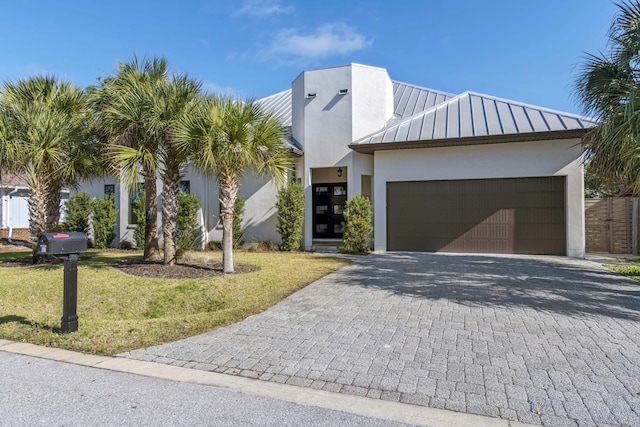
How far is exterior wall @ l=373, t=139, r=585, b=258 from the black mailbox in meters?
10.3

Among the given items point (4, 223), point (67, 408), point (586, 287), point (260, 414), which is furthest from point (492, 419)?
point (4, 223)

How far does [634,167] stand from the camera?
7.61 m

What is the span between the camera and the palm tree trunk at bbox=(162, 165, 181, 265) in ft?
31.1

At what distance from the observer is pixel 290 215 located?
13.8m

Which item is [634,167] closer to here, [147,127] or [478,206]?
[478,206]

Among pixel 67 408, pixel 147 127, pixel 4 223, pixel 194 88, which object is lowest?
pixel 67 408

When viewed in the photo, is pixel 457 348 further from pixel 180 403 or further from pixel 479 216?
pixel 479 216

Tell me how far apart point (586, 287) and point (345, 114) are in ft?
31.3

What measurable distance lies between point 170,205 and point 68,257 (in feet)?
15.3

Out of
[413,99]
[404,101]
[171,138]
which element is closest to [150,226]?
[171,138]

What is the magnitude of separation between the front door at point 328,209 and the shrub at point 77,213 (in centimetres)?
975

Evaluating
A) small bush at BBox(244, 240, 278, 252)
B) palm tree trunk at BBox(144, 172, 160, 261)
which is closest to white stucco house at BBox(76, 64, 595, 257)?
small bush at BBox(244, 240, 278, 252)

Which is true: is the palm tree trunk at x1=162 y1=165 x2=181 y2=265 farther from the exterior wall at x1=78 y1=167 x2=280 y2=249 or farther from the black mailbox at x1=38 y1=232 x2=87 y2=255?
the exterior wall at x1=78 y1=167 x2=280 y2=249

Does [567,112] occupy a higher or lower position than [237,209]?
higher
